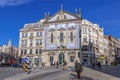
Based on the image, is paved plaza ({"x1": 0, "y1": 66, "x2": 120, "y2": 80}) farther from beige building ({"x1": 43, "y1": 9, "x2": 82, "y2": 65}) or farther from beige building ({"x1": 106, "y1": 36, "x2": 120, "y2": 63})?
beige building ({"x1": 106, "y1": 36, "x2": 120, "y2": 63})

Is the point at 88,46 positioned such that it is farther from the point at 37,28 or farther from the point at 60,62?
the point at 37,28

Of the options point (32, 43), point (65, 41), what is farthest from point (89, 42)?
point (32, 43)

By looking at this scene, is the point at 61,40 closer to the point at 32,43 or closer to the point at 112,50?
the point at 32,43

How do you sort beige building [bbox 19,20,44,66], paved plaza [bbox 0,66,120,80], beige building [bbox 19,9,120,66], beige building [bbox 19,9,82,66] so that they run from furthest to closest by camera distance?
beige building [bbox 19,20,44,66]
beige building [bbox 19,9,120,66]
beige building [bbox 19,9,82,66]
paved plaza [bbox 0,66,120,80]

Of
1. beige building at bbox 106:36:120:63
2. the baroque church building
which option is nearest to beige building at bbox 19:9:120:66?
the baroque church building

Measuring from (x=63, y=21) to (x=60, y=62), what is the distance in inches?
494

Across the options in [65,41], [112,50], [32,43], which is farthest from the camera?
[112,50]

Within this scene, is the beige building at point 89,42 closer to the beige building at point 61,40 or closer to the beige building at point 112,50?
the beige building at point 61,40

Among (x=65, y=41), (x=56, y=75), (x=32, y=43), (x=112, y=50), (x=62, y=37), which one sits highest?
(x=62, y=37)

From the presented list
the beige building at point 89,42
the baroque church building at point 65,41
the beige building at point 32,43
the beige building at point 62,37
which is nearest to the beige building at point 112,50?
the beige building at point 89,42

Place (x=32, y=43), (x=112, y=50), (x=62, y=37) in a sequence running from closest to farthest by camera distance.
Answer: (x=62, y=37) → (x=32, y=43) → (x=112, y=50)

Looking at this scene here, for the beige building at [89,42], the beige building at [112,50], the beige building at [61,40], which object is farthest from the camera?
the beige building at [112,50]

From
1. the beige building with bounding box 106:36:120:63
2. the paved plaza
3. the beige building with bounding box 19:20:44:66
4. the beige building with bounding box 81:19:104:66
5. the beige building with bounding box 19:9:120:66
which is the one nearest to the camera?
the paved plaza

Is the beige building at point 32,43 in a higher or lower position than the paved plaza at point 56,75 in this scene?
higher
